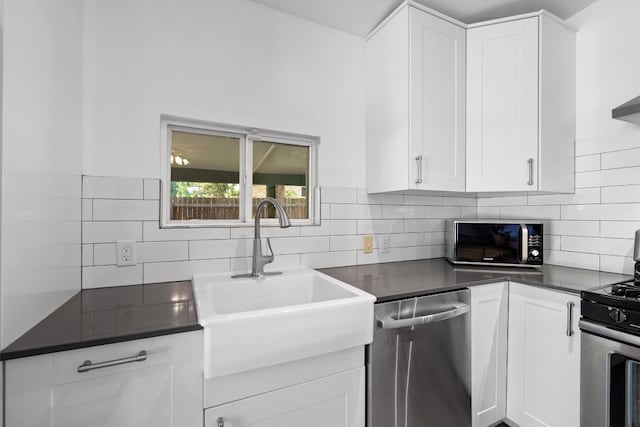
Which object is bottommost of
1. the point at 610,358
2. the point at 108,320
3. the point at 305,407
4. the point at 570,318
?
the point at 305,407

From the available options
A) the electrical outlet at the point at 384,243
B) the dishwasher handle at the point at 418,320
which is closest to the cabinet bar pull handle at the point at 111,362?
the dishwasher handle at the point at 418,320

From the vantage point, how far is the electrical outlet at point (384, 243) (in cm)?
204

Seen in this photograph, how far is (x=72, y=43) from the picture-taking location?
48.1 inches

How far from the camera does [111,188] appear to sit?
4.57 ft

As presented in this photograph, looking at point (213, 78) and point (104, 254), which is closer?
point (104, 254)

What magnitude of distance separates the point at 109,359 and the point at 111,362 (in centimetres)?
1

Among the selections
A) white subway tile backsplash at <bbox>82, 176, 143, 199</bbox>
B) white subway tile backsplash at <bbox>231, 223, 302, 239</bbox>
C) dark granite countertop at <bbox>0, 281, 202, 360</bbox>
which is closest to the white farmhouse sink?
dark granite countertop at <bbox>0, 281, 202, 360</bbox>

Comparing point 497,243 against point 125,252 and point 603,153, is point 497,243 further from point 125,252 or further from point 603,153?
point 125,252

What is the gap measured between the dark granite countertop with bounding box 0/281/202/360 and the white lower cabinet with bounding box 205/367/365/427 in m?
0.32

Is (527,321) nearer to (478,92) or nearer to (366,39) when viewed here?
(478,92)

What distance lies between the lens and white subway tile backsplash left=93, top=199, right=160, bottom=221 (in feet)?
4.50

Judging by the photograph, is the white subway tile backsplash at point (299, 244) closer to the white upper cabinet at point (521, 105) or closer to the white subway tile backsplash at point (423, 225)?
the white subway tile backsplash at point (423, 225)

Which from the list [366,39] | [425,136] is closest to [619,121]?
[425,136]

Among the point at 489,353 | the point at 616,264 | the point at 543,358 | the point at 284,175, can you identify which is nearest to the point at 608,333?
the point at 543,358
